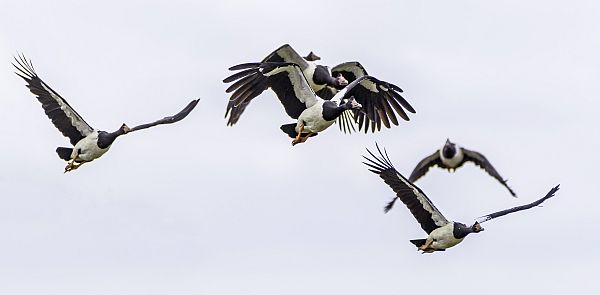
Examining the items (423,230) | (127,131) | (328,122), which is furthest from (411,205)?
(127,131)

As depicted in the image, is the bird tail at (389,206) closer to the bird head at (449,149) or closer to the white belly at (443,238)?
the white belly at (443,238)

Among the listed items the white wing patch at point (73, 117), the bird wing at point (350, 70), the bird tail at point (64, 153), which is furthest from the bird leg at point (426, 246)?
the bird tail at point (64, 153)

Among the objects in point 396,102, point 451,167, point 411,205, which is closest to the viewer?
point 451,167

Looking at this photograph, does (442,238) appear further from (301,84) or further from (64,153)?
(64,153)

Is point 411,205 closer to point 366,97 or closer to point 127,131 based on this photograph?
point 366,97

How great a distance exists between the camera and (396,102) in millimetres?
35562

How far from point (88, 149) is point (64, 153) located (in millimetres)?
549

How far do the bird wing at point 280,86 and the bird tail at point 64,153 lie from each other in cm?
353

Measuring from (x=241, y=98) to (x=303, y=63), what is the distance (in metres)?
3.11

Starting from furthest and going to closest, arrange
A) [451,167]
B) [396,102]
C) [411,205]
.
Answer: [396,102] → [411,205] → [451,167]


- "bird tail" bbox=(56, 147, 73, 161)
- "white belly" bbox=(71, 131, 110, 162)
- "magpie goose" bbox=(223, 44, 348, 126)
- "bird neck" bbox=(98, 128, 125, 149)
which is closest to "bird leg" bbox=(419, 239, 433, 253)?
"magpie goose" bbox=(223, 44, 348, 126)

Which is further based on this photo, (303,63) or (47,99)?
(303,63)

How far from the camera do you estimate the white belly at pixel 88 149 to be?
1266 inches

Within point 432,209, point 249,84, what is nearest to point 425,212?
point 432,209
